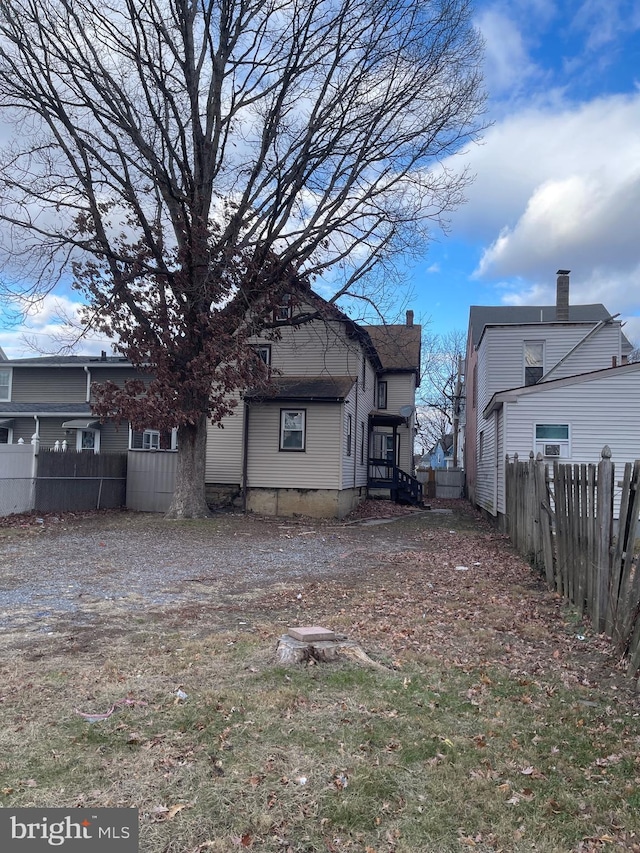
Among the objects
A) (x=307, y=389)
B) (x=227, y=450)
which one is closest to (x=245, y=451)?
(x=227, y=450)

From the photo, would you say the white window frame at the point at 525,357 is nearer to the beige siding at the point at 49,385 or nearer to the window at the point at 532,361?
the window at the point at 532,361

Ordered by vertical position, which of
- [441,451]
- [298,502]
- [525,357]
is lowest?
[298,502]

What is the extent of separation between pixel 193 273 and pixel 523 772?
554 inches

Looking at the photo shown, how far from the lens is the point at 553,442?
16422 mm

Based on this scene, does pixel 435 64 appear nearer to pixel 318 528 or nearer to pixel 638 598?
pixel 318 528

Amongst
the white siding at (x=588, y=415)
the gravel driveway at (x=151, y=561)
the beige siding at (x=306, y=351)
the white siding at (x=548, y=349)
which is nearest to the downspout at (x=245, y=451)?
the gravel driveway at (x=151, y=561)

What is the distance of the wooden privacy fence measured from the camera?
17.2 feet

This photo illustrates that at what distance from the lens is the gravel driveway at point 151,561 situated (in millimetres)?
7211

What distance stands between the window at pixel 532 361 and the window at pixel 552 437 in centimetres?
484

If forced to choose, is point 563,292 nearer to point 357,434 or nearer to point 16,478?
point 357,434

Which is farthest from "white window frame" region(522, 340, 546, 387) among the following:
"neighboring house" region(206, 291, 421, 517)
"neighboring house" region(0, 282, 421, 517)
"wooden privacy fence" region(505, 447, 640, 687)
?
"wooden privacy fence" region(505, 447, 640, 687)

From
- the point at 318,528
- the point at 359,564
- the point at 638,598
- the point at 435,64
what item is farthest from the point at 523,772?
the point at 435,64

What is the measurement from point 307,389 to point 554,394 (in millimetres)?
7120

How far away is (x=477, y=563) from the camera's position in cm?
1066
